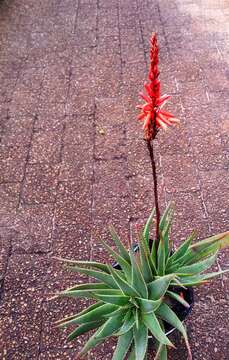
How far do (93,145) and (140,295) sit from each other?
1.74m

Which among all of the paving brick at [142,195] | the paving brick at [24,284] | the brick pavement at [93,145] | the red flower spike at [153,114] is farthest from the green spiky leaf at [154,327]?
the paving brick at [142,195]

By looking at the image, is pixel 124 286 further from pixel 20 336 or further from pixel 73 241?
pixel 73 241

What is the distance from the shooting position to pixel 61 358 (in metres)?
2.27

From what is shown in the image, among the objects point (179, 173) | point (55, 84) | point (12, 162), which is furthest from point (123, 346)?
point (55, 84)

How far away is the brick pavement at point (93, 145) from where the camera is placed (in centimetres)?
247

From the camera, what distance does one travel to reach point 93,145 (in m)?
3.38

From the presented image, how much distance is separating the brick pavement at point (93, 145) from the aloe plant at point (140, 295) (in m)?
0.47

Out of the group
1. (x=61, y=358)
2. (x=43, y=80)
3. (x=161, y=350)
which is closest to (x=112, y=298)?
(x=161, y=350)

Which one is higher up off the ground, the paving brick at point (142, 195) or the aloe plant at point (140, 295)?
the aloe plant at point (140, 295)

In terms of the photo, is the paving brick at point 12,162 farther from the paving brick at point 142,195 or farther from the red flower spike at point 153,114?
the red flower spike at point 153,114

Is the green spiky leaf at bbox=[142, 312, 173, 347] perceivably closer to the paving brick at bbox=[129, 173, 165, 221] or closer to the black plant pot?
the black plant pot

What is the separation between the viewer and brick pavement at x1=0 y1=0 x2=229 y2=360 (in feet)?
8.12

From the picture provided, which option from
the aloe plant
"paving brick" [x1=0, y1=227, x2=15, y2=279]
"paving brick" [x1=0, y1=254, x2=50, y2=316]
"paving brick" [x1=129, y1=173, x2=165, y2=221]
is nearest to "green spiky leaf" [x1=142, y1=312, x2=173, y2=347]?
the aloe plant

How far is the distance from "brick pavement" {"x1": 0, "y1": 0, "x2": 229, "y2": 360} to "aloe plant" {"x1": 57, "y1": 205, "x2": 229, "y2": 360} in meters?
0.47
